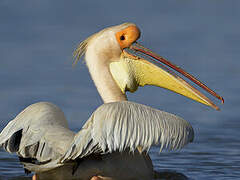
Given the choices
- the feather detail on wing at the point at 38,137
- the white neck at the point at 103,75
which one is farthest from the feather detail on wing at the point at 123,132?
the white neck at the point at 103,75

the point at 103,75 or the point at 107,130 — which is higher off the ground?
the point at 103,75

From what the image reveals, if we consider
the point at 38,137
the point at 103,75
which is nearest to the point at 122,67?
the point at 103,75

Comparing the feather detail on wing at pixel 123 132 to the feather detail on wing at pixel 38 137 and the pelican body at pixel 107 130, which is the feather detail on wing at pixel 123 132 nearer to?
the pelican body at pixel 107 130

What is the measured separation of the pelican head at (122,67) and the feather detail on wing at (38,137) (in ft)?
1.82

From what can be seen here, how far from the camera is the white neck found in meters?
6.57

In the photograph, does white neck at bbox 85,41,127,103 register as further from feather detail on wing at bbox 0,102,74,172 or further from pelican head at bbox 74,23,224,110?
feather detail on wing at bbox 0,102,74,172

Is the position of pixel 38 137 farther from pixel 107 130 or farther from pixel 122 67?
pixel 122 67

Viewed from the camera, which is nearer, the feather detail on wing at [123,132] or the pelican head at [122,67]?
the feather detail on wing at [123,132]

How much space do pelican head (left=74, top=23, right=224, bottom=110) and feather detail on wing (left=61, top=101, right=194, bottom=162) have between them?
932 millimetres

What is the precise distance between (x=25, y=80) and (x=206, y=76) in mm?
2631

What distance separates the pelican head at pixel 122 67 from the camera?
657 centimetres

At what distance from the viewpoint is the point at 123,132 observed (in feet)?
18.0

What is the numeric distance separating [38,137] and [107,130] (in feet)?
2.08

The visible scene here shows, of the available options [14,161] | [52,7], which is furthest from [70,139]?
[52,7]
